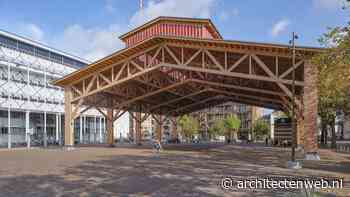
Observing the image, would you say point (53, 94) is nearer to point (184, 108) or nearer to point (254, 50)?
point (184, 108)

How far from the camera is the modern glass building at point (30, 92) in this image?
169 ft

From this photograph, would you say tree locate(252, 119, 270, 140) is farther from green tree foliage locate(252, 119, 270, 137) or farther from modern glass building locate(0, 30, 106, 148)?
modern glass building locate(0, 30, 106, 148)

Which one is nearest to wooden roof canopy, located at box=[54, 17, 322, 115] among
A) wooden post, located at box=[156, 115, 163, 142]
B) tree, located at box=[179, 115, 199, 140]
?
wooden post, located at box=[156, 115, 163, 142]

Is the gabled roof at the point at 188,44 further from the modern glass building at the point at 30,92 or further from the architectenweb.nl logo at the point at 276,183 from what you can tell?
the modern glass building at the point at 30,92

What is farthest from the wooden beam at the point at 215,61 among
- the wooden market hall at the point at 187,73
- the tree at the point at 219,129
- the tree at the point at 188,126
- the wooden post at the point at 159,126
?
the tree at the point at 219,129

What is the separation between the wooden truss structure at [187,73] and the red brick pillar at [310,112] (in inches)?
2.8

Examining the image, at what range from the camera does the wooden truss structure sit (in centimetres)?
2733

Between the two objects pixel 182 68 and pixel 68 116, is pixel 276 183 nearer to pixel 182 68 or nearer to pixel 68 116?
pixel 182 68

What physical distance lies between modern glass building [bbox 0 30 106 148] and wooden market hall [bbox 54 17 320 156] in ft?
50.4

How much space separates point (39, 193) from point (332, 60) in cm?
1141

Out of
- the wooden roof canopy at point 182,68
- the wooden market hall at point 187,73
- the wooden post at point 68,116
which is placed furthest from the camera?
the wooden post at point 68,116

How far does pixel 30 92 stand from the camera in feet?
184

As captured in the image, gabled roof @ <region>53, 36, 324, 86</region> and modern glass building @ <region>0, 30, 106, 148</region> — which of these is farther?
modern glass building @ <region>0, 30, 106, 148</region>

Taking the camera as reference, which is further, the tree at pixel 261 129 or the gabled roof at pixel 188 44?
the tree at pixel 261 129
